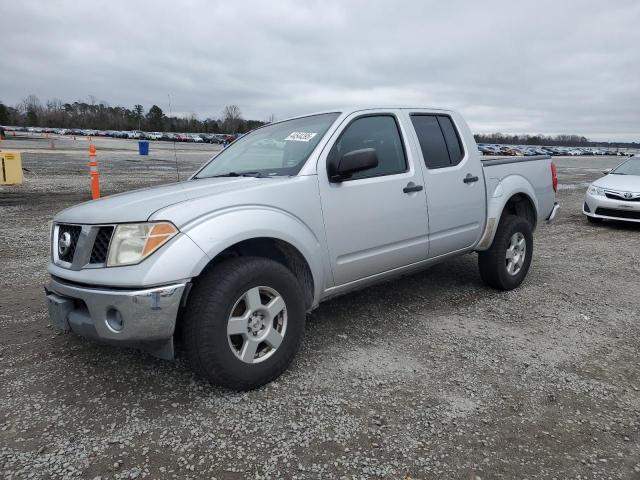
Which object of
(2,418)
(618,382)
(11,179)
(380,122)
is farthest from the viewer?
(11,179)

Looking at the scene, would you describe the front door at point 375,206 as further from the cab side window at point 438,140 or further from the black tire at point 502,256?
the black tire at point 502,256

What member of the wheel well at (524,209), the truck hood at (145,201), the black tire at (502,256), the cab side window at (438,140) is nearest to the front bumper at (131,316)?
the truck hood at (145,201)

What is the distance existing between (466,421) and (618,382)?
1.24 metres

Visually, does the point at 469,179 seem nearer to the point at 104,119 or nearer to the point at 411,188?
the point at 411,188

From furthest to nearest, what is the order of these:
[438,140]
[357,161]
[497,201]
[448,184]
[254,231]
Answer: [497,201] < [438,140] < [448,184] < [357,161] < [254,231]

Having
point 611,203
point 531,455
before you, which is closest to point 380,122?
point 531,455

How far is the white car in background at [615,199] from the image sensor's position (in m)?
8.73

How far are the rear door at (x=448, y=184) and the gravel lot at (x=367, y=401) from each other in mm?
715

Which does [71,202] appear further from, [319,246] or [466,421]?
[466,421]

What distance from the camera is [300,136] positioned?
367 cm

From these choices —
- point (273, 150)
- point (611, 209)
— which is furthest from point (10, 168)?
point (611, 209)

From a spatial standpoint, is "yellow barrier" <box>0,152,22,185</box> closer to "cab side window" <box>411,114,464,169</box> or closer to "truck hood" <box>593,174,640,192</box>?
"cab side window" <box>411,114,464,169</box>

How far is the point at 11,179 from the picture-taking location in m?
13.2

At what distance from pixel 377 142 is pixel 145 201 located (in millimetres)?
1882
